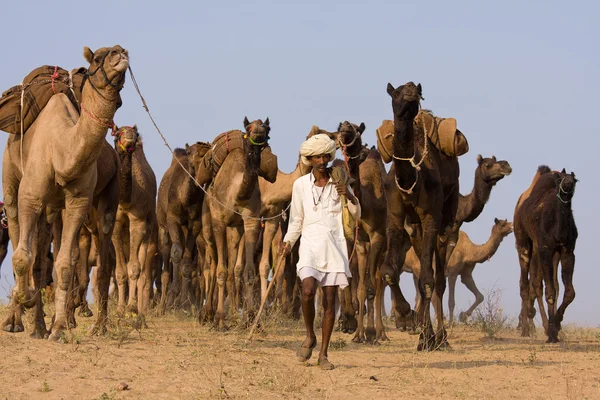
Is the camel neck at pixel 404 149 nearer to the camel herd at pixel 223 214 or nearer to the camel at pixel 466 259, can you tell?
the camel herd at pixel 223 214

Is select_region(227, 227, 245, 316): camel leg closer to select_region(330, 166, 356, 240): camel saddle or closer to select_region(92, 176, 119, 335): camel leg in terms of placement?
select_region(92, 176, 119, 335): camel leg

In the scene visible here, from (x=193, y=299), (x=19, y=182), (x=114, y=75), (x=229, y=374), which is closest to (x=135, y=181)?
(x=193, y=299)

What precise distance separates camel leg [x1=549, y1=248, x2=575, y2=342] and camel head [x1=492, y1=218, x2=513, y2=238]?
12.3 metres

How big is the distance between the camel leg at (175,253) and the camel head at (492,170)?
20.4 ft

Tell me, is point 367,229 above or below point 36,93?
below

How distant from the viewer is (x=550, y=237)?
16156 millimetres

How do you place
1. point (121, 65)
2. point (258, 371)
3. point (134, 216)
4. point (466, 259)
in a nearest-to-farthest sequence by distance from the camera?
1. point (258, 371)
2. point (121, 65)
3. point (134, 216)
4. point (466, 259)

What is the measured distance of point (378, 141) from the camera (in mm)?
13398

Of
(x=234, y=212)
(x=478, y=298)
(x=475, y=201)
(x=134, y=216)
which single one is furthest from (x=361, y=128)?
(x=478, y=298)

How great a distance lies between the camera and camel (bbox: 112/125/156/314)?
16.0 meters

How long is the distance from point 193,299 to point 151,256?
9.38 feet

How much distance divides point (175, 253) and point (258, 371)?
8.34 m

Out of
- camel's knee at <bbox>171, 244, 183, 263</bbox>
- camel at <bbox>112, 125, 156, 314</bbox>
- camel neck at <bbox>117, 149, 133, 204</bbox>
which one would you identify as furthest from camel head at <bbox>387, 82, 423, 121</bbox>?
camel's knee at <bbox>171, 244, 183, 263</bbox>

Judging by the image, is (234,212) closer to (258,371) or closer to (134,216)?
(134,216)
